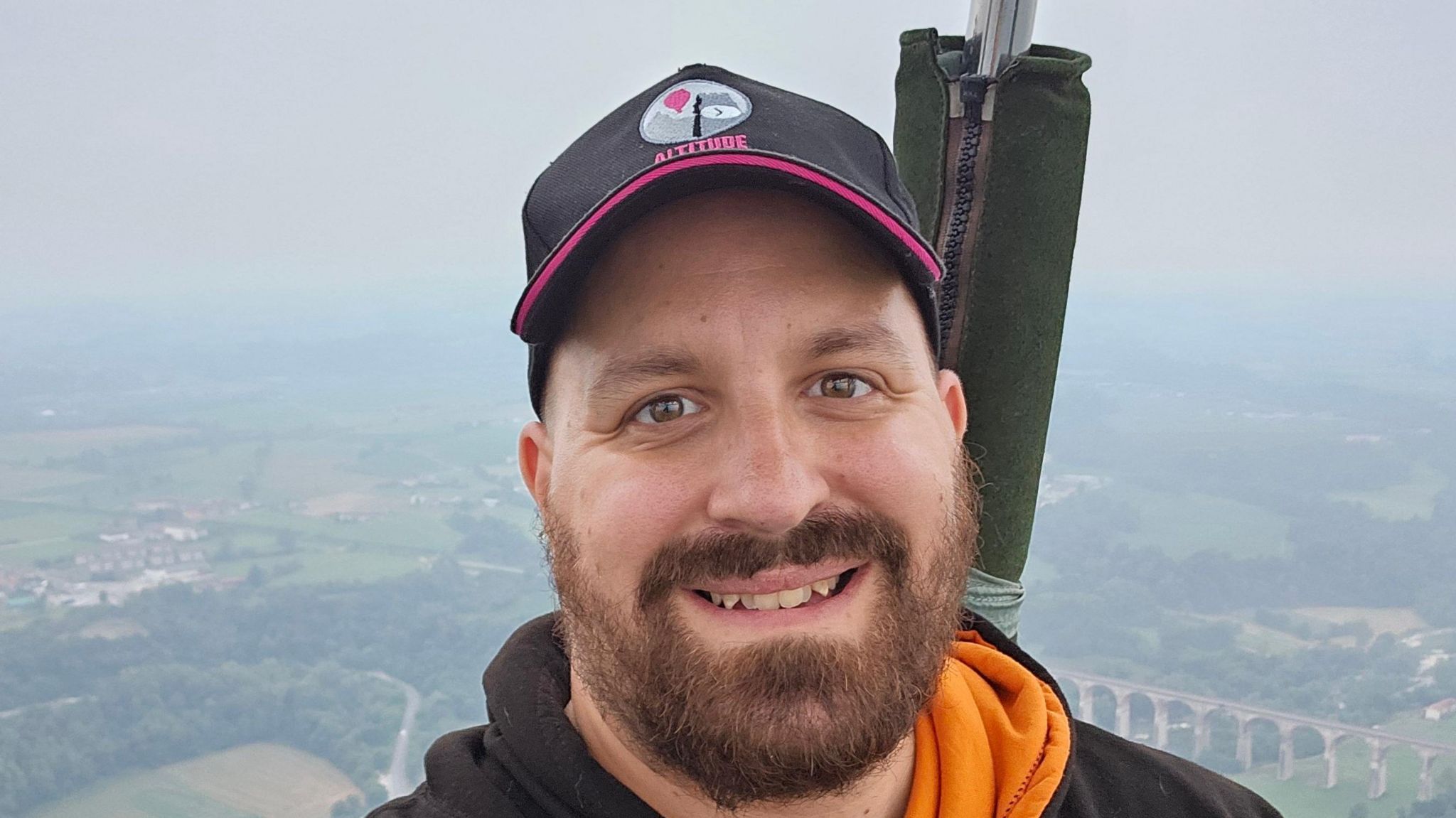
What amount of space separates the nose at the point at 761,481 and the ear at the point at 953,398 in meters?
0.40

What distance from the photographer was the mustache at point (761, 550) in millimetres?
1080

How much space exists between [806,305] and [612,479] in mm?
278

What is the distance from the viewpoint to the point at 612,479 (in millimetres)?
1136

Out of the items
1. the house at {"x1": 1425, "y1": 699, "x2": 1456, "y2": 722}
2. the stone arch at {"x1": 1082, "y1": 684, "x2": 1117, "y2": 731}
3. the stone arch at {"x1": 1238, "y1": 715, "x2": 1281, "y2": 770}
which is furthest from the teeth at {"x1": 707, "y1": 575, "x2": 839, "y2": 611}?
the house at {"x1": 1425, "y1": 699, "x2": 1456, "y2": 722}

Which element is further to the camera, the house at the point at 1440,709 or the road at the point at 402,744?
the house at the point at 1440,709

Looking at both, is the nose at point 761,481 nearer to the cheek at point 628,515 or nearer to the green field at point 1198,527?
the cheek at point 628,515

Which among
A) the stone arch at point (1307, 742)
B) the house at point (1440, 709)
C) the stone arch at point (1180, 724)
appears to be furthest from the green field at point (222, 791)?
the house at point (1440, 709)

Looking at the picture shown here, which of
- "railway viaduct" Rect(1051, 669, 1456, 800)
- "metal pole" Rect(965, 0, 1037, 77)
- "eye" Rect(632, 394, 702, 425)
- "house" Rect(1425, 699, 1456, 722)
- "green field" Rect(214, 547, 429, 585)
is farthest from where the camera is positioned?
"green field" Rect(214, 547, 429, 585)

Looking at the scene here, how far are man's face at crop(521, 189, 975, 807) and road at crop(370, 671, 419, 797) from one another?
8.33 ft

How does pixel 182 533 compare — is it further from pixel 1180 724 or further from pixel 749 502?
pixel 749 502

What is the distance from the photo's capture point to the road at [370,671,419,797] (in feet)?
13.4

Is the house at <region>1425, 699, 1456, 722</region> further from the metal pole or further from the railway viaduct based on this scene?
the metal pole

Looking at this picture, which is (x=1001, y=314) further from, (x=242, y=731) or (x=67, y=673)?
(x=67, y=673)

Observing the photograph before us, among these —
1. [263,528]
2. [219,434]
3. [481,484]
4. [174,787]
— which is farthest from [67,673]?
[219,434]
